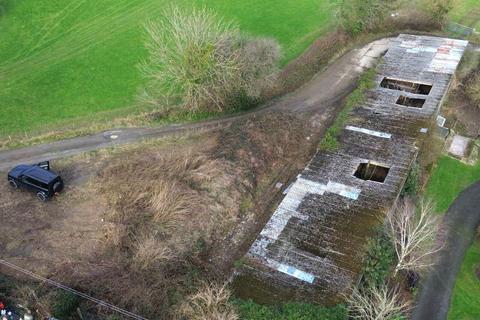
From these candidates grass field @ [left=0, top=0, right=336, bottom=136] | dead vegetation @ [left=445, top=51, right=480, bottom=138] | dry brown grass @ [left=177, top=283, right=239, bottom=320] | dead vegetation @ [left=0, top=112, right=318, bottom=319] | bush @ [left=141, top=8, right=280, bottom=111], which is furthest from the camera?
grass field @ [left=0, top=0, right=336, bottom=136]

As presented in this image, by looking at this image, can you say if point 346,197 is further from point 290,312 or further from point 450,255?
point 290,312

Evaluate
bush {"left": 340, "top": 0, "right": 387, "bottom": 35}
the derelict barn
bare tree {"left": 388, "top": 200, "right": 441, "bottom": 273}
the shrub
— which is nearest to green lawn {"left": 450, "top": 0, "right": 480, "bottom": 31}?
bush {"left": 340, "top": 0, "right": 387, "bottom": 35}

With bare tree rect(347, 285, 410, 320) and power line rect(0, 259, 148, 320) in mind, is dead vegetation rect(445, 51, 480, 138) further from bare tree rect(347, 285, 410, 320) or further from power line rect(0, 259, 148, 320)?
power line rect(0, 259, 148, 320)

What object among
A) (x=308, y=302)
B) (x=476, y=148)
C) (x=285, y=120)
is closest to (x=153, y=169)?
(x=285, y=120)

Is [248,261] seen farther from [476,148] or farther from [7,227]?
[476,148]

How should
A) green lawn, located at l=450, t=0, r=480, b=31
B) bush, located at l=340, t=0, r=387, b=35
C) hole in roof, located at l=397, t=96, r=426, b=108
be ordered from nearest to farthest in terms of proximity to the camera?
hole in roof, located at l=397, t=96, r=426, b=108 → bush, located at l=340, t=0, r=387, b=35 → green lawn, located at l=450, t=0, r=480, b=31
